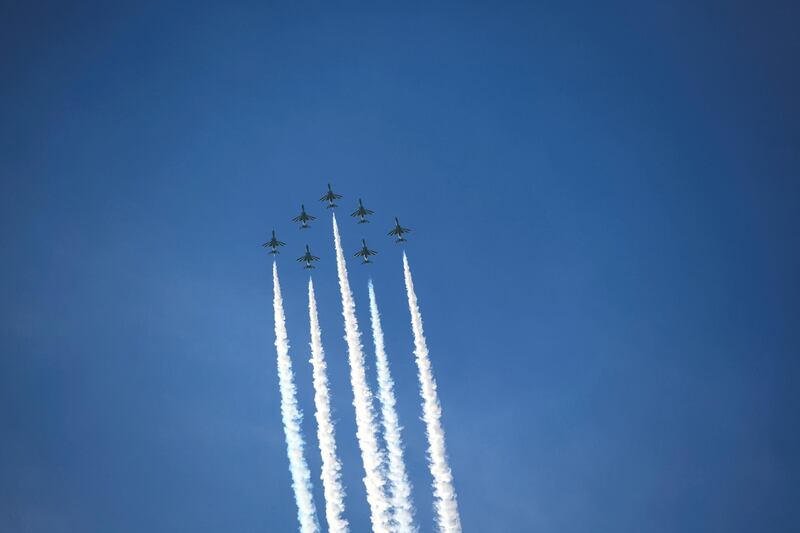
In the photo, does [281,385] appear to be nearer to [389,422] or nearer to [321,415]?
[321,415]

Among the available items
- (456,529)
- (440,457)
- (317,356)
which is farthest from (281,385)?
(456,529)

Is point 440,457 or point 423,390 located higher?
point 423,390

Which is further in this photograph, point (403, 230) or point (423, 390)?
point (403, 230)

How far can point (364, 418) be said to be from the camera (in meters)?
67.9

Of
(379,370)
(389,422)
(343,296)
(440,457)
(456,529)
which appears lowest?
(456,529)

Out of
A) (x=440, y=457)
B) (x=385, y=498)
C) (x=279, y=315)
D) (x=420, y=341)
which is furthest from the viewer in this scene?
(x=279, y=315)

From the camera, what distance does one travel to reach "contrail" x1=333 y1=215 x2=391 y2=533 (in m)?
62.8

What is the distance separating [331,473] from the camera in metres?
67.1

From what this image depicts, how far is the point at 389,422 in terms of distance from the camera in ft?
229

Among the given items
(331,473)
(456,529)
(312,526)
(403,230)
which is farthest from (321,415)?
(403,230)

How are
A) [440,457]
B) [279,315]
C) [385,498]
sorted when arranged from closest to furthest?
[385,498]
[440,457]
[279,315]

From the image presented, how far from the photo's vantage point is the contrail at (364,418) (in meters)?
62.8

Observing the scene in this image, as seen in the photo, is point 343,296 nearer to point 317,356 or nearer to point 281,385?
point 317,356

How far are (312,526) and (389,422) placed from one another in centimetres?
1364
